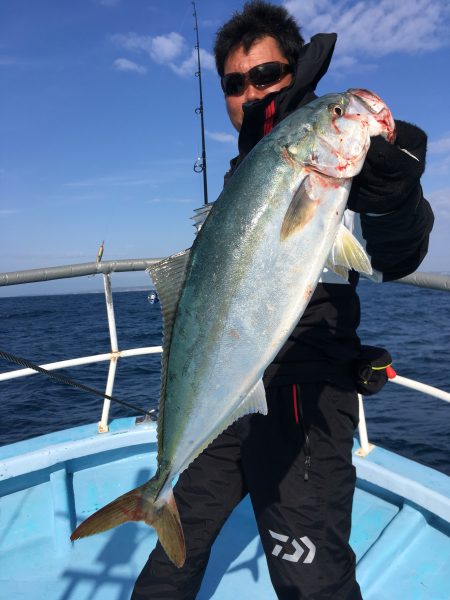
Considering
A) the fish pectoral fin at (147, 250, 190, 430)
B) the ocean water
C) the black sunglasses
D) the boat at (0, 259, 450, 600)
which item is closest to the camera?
the fish pectoral fin at (147, 250, 190, 430)

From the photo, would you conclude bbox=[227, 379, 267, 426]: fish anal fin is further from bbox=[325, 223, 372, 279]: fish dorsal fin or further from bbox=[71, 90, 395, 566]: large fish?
bbox=[325, 223, 372, 279]: fish dorsal fin

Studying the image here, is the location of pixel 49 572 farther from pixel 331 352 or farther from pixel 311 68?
pixel 311 68

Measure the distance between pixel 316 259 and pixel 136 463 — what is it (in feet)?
10.5

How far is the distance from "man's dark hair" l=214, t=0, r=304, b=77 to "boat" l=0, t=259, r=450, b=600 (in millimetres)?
1477

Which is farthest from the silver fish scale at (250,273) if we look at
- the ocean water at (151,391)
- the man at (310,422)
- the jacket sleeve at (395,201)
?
the ocean water at (151,391)

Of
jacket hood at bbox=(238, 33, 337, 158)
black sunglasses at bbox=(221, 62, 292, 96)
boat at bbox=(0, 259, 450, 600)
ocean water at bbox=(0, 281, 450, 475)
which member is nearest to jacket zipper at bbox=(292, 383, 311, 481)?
boat at bbox=(0, 259, 450, 600)

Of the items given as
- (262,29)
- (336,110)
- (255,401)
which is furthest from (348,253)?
(262,29)

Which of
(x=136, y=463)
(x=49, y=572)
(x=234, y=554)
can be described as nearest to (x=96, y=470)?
(x=136, y=463)

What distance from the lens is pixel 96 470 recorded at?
410cm

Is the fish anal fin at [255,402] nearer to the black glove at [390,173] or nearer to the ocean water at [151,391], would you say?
the black glove at [390,173]

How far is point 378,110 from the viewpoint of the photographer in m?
1.67

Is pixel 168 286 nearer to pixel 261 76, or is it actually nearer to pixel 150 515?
pixel 150 515

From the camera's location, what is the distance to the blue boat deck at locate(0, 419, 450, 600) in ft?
9.52

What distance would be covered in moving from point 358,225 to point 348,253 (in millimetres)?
433
